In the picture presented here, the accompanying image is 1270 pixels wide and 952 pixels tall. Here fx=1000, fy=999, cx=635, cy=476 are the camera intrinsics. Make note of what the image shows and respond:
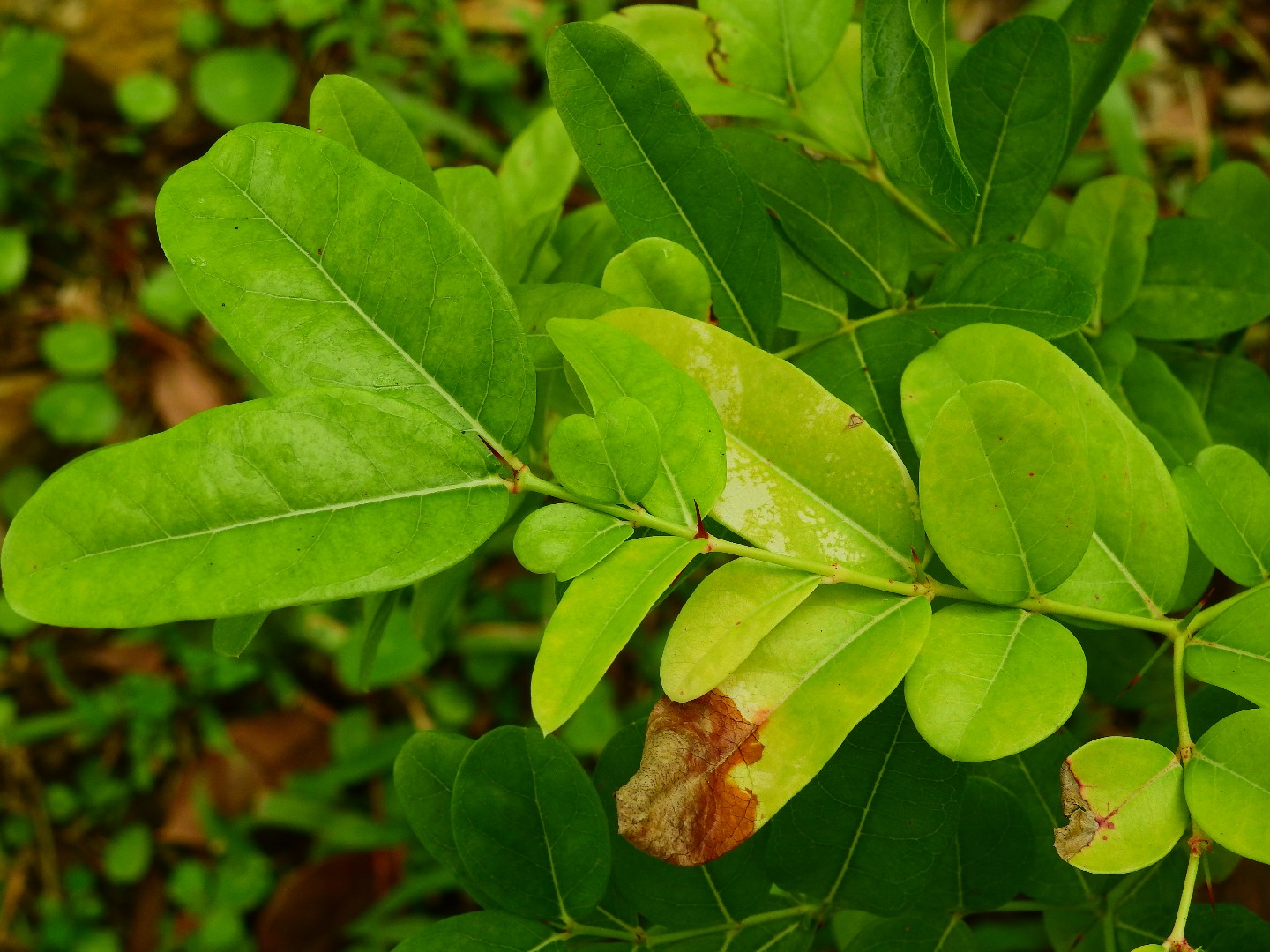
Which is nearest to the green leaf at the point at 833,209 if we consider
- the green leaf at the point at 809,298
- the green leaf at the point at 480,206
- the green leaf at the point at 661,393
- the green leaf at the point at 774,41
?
the green leaf at the point at 809,298

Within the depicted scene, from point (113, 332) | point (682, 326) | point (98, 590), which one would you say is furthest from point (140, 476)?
point (113, 332)

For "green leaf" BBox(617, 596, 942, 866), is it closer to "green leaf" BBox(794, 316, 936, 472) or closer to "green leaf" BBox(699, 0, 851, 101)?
"green leaf" BBox(794, 316, 936, 472)

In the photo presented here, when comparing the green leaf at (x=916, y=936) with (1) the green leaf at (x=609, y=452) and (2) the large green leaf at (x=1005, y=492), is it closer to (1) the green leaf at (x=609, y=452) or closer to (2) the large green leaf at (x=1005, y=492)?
(2) the large green leaf at (x=1005, y=492)

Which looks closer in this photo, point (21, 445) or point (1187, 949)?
point (1187, 949)

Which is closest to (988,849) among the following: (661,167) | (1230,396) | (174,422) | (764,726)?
(764,726)

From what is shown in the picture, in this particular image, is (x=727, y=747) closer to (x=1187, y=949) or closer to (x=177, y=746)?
(x=1187, y=949)

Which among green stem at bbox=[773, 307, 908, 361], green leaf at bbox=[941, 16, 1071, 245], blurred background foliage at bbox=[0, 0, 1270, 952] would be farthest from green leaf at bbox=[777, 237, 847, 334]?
blurred background foliage at bbox=[0, 0, 1270, 952]
